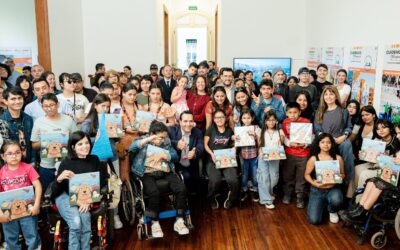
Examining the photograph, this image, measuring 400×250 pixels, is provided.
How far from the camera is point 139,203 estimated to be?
383cm

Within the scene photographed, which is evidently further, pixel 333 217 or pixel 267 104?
pixel 267 104

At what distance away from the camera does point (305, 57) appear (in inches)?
330

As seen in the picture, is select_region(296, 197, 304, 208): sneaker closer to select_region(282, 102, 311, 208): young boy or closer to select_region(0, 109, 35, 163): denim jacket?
select_region(282, 102, 311, 208): young boy

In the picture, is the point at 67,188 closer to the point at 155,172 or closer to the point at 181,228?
the point at 155,172

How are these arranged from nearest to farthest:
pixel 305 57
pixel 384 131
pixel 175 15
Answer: pixel 384 131 < pixel 305 57 < pixel 175 15

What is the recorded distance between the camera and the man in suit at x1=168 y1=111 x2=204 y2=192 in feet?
13.5

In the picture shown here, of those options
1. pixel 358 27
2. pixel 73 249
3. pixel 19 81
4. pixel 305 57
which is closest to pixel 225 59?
pixel 305 57

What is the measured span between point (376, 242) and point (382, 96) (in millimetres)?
2140

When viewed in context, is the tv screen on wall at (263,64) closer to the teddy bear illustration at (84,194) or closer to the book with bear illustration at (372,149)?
the book with bear illustration at (372,149)

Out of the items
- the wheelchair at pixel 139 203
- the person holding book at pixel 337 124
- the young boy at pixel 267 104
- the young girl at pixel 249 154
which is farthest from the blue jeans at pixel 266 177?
the wheelchair at pixel 139 203

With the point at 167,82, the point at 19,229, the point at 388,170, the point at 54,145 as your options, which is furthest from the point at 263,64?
the point at 19,229

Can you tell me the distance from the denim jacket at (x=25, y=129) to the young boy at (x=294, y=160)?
115 inches

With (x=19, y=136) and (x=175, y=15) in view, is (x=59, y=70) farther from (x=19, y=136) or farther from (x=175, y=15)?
(x=175, y=15)

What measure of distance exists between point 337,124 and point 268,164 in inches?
37.6
